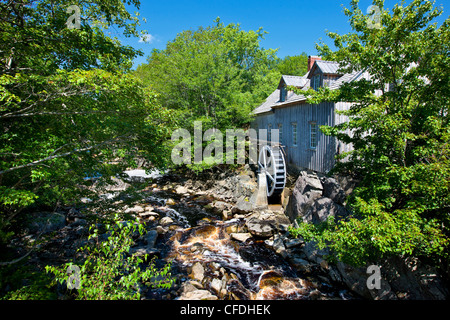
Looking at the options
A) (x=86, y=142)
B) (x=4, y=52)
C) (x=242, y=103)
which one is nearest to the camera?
(x=4, y=52)

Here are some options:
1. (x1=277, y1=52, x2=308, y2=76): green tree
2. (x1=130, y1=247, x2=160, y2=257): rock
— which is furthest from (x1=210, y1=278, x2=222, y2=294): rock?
(x1=277, y1=52, x2=308, y2=76): green tree

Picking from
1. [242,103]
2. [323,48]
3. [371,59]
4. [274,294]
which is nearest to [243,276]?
[274,294]

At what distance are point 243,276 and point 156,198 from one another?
28.5ft

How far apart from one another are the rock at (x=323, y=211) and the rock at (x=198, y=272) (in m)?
4.49

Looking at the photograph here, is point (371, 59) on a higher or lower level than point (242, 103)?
lower

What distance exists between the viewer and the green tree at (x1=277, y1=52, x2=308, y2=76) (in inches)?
1340

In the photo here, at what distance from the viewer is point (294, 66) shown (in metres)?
35.7

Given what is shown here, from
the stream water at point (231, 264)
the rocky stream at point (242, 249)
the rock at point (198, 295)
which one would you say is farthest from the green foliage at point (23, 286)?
the stream water at point (231, 264)

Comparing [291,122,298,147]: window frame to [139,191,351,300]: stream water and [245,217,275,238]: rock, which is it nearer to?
[245,217,275,238]: rock

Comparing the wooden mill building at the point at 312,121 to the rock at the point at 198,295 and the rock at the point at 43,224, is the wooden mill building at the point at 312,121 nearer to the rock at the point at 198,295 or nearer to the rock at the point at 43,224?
the rock at the point at 198,295

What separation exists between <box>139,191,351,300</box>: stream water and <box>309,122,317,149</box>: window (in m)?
4.99

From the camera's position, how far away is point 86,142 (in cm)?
497

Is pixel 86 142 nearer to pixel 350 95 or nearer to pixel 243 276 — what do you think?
pixel 243 276

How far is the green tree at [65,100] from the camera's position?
3879 mm
